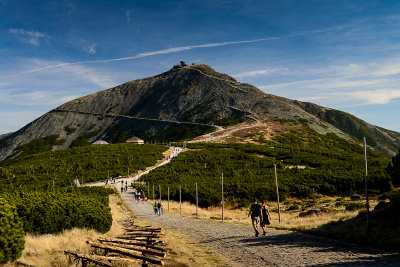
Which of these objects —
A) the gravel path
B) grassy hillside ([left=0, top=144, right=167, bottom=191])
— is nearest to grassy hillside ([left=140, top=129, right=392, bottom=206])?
grassy hillside ([left=0, top=144, right=167, bottom=191])

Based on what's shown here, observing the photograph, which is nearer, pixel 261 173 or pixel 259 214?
pixel 259 214

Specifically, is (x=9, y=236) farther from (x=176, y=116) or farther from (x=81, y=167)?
(x=176, y=116)

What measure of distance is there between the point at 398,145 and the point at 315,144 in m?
124

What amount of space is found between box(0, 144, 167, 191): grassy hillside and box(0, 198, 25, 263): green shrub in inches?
1679

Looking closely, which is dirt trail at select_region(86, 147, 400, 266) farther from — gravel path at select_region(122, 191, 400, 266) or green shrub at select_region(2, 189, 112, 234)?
green shrub at select_region(2, 189, 112, 234)

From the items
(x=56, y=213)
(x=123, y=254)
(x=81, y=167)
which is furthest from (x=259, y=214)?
(x=81, y=167)

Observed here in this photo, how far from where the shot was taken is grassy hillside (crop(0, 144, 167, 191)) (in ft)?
184

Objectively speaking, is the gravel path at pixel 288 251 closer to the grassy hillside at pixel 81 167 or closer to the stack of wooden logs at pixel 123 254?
the stack of wooden logs at pixel 123 254

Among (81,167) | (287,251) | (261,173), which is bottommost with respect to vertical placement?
(287,251)

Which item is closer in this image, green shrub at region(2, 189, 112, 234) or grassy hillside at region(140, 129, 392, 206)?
green shrub at region(2, 189, 112, 234)

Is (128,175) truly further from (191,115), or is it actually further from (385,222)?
(191,115)

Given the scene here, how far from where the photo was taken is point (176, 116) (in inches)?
6334

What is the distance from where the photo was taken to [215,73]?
199375 millimetres

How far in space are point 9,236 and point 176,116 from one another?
Result: 501ft
